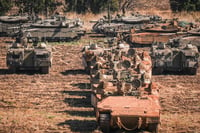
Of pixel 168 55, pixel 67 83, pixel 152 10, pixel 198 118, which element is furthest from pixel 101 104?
pixel 152 10

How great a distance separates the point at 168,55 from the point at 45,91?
756cm

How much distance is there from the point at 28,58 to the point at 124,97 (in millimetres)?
12197

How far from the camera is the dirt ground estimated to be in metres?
17.4

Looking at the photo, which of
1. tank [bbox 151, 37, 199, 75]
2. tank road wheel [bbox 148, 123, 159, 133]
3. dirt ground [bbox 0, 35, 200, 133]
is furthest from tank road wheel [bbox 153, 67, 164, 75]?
tank road wheel [bbox 148, 123, 159, 133]

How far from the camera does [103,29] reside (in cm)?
4897

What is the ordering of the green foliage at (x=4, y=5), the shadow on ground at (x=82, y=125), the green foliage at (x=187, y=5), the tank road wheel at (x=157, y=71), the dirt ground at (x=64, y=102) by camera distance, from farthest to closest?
Answer: 1. the green foliage at (x=187, y=5)
2. the green foliage at (x=4, y=5)
3. the tank road wheel at (x=157, y=71)
4. the dirt ground at (x=64, y=102)
5. the shadow on ground at (x=82, y=125)

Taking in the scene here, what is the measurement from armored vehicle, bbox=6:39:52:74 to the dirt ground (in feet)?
1.50

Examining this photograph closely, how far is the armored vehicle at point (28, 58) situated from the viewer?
1113 inches

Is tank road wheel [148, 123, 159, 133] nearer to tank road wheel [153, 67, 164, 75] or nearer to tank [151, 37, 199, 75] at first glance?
tank [151, 37, 199, 75]

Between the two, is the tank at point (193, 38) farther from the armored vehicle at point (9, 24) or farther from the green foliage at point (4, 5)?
the green foliage at point (4, 5)

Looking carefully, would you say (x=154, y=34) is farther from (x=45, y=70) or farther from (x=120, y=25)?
(x=45, y=70)

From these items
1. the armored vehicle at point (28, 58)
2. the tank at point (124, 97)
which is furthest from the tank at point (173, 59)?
the armored vehicle at point (28, 58)

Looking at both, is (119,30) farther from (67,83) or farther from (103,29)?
(67,83)

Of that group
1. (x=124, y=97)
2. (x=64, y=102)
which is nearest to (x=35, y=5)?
(x=64, y=102)
